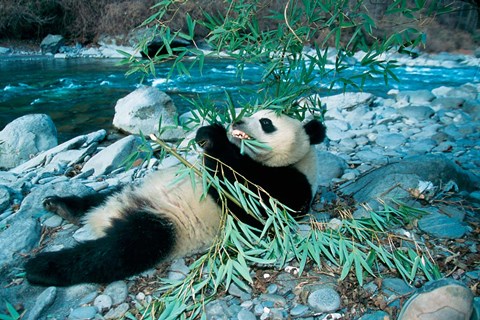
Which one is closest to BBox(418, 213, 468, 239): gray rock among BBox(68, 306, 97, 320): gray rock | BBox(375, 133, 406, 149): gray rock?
BBox(68, 306, 97, 320): gray rock

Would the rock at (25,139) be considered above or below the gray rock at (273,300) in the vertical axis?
below

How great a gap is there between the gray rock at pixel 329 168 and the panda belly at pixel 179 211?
1.18 metres

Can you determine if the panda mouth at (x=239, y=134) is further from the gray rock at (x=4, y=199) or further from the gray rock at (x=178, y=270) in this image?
the gray rock at (x=4, y=199)

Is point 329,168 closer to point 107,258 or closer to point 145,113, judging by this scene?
point 107,258

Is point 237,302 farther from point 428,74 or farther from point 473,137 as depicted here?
point 428,74

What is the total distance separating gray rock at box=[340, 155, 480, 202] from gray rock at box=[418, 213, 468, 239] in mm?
256

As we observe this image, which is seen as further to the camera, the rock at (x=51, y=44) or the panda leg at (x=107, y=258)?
the rock at (x=51, y=44)

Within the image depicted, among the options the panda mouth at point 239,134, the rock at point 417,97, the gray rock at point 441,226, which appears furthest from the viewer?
the rock at point 417,97

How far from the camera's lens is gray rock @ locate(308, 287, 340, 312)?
64.5 inches

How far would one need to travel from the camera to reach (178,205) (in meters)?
2.18

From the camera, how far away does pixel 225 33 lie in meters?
2.33

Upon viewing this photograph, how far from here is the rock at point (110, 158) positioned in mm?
3973

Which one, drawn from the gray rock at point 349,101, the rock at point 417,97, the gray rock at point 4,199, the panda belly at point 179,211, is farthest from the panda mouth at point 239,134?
the rock at point 417,97

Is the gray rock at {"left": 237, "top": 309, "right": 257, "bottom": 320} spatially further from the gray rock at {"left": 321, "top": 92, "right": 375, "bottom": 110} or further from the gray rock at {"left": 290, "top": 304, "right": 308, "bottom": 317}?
the gray rock at {"left": 321, "top": 92, "right": 375, "bottom": 110}
